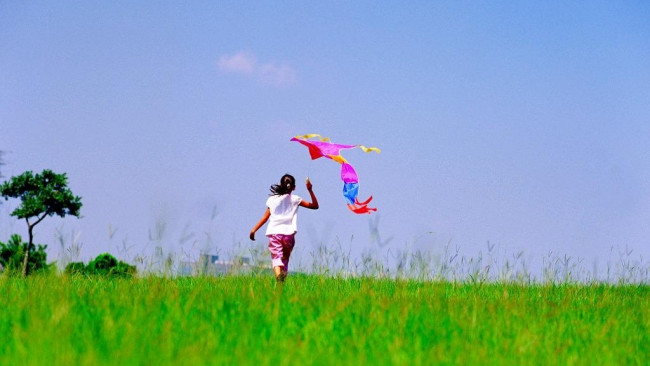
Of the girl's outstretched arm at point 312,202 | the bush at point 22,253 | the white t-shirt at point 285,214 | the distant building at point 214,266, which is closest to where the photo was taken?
the distant building at point 214,266

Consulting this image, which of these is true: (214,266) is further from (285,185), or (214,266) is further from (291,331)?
(291,331)

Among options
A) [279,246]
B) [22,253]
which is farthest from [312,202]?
[22,253]

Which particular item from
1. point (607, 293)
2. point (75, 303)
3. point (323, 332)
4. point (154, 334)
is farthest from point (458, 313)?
point (607, 293)

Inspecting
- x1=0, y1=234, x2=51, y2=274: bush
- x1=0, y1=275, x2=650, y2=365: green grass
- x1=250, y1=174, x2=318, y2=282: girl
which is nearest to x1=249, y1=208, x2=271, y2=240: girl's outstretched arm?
x1=250, y1=174, x2=318, y2=282: girl

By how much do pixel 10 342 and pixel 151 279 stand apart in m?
3.02

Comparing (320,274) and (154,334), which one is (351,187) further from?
(154,334)

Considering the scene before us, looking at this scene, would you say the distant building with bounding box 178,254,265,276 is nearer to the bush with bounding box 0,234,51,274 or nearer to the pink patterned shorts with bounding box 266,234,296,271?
the pink patterned shorts with bounding box 266,234,296,271

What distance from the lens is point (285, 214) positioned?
9297 millimetres

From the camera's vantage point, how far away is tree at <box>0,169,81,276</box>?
62.0ft

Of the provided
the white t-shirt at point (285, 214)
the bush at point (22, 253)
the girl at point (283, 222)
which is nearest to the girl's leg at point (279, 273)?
the girl at point (283, 222)

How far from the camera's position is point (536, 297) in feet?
29.1

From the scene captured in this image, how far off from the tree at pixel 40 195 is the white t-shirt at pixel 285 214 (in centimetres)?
1190

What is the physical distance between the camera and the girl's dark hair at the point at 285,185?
9.32 metres

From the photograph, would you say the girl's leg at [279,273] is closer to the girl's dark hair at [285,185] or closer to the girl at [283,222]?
the girl at [283,222]
